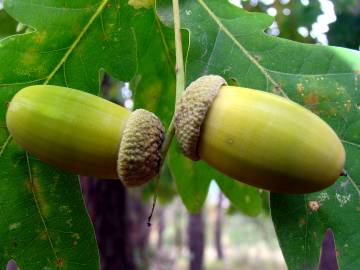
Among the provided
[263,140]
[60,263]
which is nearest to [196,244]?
[60,263]

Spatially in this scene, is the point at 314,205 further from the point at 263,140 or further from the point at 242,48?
the point at 242,48

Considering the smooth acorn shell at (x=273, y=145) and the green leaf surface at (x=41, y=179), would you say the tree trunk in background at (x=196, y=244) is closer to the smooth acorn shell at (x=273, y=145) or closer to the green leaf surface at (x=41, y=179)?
the green leaf surface at (x=41, y=179)

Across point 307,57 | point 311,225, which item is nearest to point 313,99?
point 307,57

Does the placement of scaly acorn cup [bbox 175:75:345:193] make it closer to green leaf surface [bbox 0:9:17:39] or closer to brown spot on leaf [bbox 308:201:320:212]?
brown spot on leaf [bbox 308:201:320:212]

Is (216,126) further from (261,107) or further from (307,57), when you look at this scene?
(307,57)

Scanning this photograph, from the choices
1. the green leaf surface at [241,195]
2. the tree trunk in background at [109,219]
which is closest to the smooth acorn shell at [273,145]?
the green leaf surface at [241,195]

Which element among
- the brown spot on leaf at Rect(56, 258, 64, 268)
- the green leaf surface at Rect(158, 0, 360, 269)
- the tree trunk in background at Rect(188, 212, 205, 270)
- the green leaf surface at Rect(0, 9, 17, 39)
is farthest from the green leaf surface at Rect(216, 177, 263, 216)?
the tree trunk in background at Rect(188, 212, 205, 270)

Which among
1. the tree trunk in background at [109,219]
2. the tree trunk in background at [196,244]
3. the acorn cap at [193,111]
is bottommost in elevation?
the tree trunk in background at [196,244]
